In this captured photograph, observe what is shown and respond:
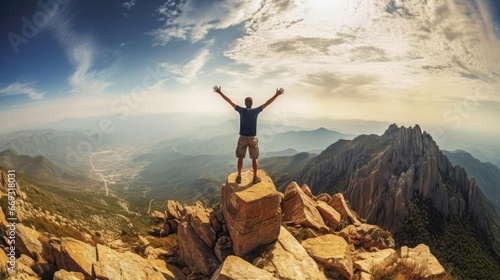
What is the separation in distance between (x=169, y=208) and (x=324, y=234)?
29.0 metres

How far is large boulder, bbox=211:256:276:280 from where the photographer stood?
1205cm

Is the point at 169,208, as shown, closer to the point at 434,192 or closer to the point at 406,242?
the point at 406,242

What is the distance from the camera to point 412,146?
579ft

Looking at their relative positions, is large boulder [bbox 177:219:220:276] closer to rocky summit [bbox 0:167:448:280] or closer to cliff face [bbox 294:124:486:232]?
rocky summit [bbox 0:167:448:280]

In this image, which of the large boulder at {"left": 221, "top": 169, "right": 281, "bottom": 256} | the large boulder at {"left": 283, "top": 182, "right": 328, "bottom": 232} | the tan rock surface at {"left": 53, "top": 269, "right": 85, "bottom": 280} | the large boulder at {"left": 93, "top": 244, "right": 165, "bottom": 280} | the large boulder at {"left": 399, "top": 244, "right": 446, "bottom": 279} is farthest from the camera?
the large boulder at {"left": 283, "top": 182, "right": 328, "bottom": 232}

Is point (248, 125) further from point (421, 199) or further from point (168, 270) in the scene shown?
point (421, 199)

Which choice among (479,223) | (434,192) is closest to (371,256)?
(434,192)

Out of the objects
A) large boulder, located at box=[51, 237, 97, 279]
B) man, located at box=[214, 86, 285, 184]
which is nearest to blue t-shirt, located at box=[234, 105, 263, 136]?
man, located at box=[214, 86, 285, 184]

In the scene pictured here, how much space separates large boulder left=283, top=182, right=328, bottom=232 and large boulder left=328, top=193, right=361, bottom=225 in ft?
15.0

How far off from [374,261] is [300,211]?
7300 millimetres

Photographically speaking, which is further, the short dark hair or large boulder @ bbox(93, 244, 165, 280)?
the short dark hair

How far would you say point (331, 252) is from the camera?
16.2m

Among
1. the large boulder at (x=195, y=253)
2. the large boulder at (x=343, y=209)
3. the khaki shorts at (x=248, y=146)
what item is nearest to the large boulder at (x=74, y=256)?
the large boulder at (x=195, y=253)

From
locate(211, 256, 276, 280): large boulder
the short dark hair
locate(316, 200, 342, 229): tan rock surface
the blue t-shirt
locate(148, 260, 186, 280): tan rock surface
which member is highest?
the short dark hair
